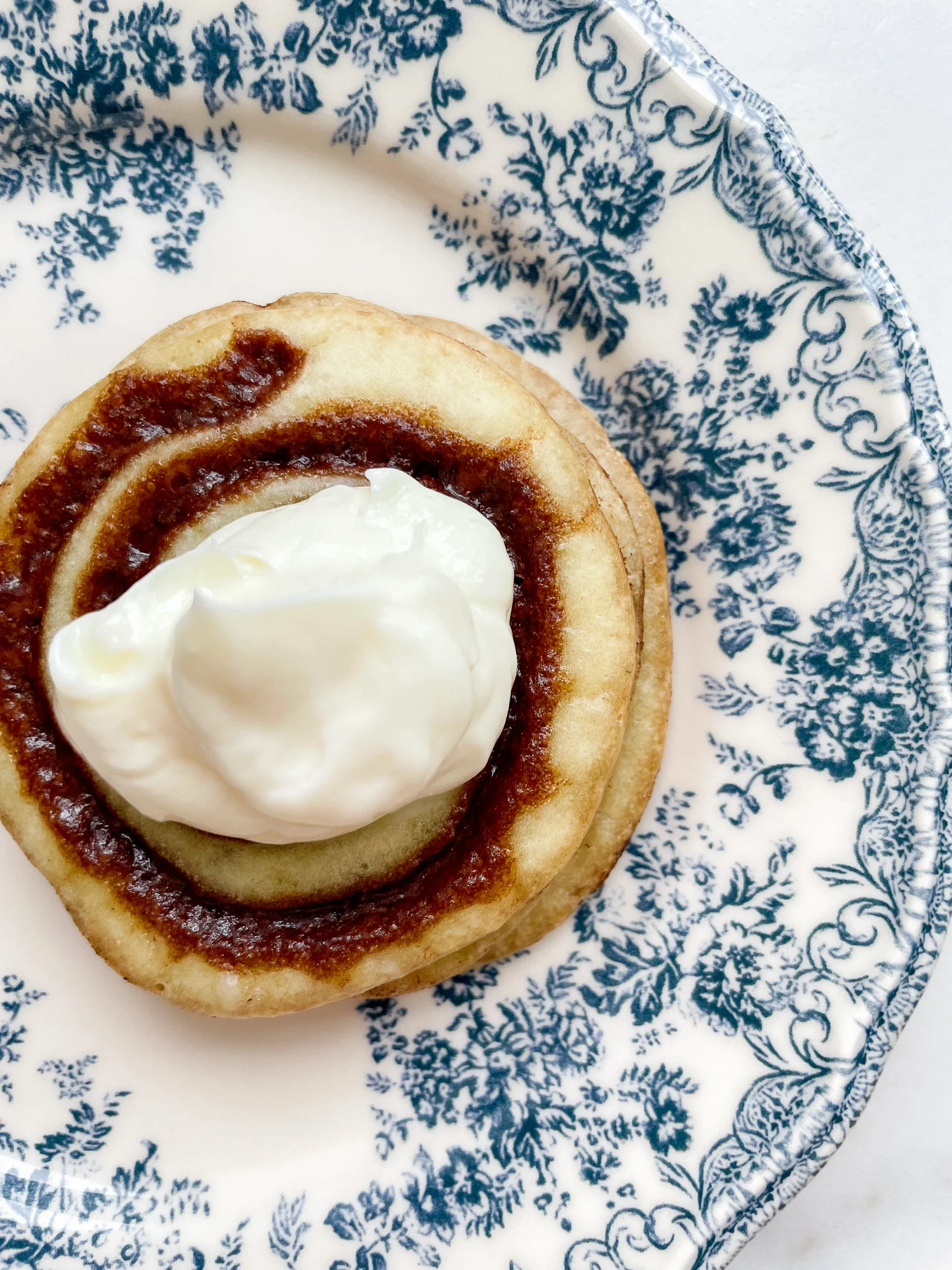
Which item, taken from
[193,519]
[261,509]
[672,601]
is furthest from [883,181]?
[193,519]

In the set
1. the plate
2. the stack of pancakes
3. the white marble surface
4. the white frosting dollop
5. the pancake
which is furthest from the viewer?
the white marble surface

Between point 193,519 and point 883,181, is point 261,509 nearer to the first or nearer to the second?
point 193,519

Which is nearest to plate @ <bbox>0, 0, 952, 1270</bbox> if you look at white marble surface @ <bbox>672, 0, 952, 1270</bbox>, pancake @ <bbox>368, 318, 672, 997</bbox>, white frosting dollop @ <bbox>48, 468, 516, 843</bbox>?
pancake @ <bbox>368, 318, 672, 997</bbox>

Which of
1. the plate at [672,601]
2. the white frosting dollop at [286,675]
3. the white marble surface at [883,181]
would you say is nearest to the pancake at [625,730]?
the plate at [672,601]

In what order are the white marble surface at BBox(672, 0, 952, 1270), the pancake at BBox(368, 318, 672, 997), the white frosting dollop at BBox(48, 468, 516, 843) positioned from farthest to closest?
the white marble surface at BBox(672, 0, 952, 1270) < the pancake at BBox(368, 318, 672, 997) < the white frosting dollop at BBox(48, 468, 516, 843)

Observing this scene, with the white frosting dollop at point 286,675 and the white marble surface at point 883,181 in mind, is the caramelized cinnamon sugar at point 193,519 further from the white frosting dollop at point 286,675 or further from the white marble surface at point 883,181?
the white marble surface at point 883,181

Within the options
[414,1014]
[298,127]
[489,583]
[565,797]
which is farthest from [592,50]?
[414,1014]

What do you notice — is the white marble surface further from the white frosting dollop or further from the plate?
the white frosting dollop

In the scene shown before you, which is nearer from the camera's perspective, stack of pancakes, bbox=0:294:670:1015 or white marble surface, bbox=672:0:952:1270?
stack of pancakes, bbox=0:294:670:1015

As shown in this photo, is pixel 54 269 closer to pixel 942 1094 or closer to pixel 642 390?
pixel 642 390
